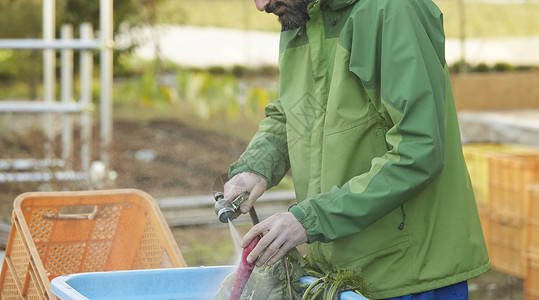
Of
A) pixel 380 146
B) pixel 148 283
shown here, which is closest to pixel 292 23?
pixel 380 146

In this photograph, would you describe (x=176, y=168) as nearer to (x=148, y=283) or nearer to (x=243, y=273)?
(x=148, y=283)

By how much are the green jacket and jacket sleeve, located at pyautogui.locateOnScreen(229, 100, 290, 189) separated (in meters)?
0.13

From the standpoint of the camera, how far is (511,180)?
209 inches

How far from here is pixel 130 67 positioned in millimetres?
17703

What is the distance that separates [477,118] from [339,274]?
16.0 feet

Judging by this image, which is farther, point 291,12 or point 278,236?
point 291,12

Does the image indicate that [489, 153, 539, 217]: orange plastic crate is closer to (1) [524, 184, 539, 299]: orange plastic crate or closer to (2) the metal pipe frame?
(1) [524, 184, 539, 299]: orange plastic crate

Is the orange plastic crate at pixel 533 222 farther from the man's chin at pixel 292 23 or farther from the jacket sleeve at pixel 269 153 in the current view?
the man's chin at pixel 292 23

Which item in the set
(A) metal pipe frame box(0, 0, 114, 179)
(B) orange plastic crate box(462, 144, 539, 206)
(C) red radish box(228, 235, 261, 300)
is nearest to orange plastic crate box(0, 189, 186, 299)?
(C) red radish box(228, 235, 261, 300)

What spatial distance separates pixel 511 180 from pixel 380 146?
3526mm

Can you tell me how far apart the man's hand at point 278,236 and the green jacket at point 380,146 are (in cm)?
2

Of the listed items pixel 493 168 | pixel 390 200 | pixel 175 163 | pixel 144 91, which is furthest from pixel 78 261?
pixel 144 91

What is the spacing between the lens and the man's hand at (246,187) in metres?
2.19

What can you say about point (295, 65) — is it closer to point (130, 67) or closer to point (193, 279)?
point (193, 279)
